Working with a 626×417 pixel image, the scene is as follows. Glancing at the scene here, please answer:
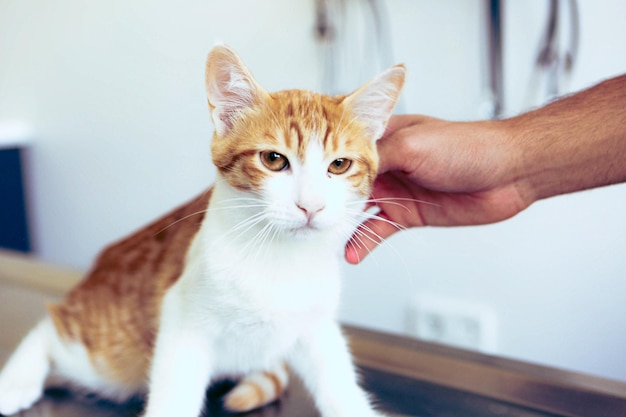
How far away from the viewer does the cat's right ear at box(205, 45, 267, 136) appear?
0.57 meters

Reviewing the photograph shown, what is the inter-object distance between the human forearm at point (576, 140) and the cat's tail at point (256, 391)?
0.44m

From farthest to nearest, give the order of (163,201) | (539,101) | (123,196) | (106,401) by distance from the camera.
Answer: (123,196) < (163,201) < (539,101) < (106,401)

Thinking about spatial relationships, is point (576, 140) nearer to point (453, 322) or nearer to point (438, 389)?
point (438, 389)

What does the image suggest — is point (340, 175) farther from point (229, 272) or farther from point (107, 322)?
point (107, 322)

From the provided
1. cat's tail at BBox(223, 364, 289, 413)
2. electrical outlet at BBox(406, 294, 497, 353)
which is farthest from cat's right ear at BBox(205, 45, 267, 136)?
electrical outlet at BBox(406, 294, 497, 353)

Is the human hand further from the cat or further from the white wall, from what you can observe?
the white wall

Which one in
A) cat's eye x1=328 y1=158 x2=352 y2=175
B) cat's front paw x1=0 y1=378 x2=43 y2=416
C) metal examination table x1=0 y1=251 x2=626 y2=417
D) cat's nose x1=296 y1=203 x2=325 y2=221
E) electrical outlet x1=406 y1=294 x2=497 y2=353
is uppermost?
cat's eye x1=328 y1=158 x2=352 y2=175

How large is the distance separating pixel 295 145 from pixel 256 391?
0.36 meters

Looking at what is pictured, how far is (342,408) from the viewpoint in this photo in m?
0.68

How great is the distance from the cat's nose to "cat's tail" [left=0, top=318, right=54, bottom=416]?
0.45 metres

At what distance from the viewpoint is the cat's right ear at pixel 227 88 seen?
569 mm

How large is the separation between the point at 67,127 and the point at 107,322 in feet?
3.84

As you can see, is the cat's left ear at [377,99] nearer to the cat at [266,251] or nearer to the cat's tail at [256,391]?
the cat at [266,251]

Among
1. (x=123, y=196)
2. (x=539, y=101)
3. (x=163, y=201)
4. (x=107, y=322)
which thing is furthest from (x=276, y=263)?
(x=123, y=196)
